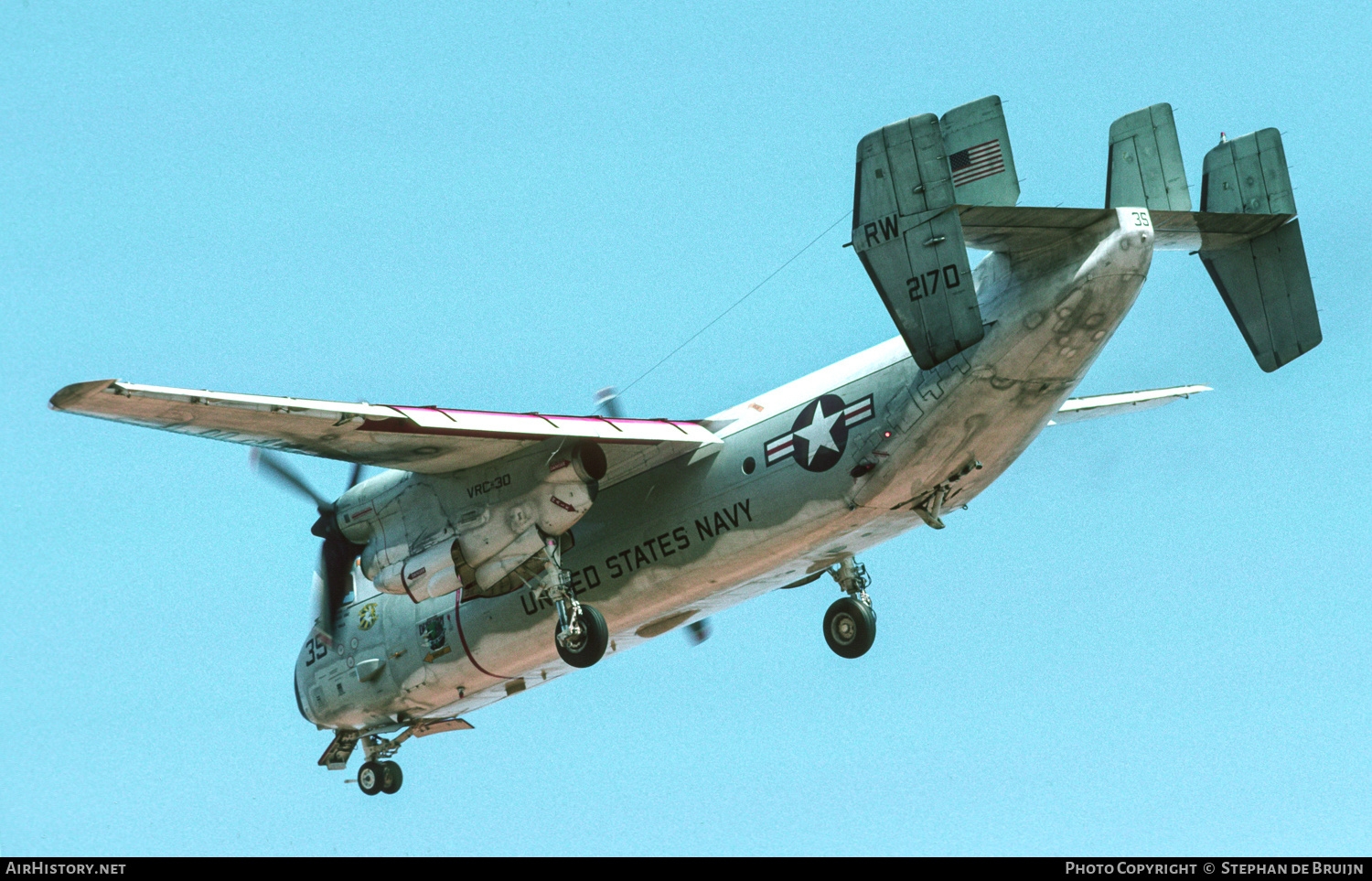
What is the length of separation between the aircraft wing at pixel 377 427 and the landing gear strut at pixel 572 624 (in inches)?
64.4

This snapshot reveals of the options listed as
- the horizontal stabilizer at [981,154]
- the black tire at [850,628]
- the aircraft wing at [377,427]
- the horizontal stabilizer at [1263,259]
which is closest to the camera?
the horizontal stabilizer at [981,154]

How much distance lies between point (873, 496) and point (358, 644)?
9.74 meters

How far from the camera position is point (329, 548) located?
25703 millimetres

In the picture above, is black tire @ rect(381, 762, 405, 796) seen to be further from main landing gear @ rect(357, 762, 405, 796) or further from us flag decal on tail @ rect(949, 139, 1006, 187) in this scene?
us flag decal on tail @ rect(949, 139, 1006, 187)

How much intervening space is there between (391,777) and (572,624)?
6143 mm

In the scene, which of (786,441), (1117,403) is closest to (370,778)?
(786,441)

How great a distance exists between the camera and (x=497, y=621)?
2452 cm

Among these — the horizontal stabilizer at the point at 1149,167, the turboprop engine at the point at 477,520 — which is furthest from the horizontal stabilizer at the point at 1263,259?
the turboprop engine at the point at 477,520

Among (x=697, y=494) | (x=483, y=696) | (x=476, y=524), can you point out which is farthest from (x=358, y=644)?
(x=697, y=494)

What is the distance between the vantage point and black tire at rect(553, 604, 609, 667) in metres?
22.6

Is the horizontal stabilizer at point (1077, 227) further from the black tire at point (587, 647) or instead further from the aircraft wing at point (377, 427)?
the black tire at point (587, 647)

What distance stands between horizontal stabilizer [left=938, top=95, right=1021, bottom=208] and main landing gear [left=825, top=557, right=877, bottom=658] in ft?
24.2

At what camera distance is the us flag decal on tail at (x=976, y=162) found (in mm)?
18141

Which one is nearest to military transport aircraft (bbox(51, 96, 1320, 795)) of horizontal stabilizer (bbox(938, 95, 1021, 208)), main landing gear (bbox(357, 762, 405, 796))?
horizontal stabilizer (bbox(938, 95, 1021, 208))
